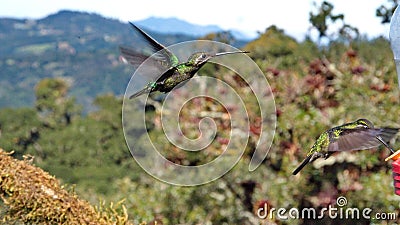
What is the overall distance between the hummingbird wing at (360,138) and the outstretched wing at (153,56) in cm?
53

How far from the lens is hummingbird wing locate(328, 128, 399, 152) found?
1.84m

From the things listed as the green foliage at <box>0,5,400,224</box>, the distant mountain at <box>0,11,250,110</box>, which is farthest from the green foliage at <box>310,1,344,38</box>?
the distant mountain at <box>0,11,250,110</box>

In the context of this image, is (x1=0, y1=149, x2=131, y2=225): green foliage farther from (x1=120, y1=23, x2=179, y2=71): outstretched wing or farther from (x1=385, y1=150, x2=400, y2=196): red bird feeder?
(x1=385, y1=150, x2=400, y2=196): red bird feeder

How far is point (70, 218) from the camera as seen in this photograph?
Result: 2.03 metres

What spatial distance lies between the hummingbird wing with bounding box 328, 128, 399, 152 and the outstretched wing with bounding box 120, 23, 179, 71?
526 millimetres

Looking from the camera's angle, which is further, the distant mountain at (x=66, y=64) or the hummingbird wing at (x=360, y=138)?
the distant mountain at (x=66, y=64)

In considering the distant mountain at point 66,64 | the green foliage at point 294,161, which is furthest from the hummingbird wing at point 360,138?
the distant mountain at point 66,64

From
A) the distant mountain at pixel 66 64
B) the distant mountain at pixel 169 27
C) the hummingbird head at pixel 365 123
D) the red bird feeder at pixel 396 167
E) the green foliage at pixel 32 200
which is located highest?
the hummingbird head at pixel 365 123

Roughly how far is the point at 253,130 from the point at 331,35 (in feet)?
21.8

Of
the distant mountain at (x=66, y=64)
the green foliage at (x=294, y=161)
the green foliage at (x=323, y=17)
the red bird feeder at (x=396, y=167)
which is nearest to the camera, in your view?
the red bird feeder at (x=396, y=167)

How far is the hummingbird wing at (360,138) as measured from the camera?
1.84m

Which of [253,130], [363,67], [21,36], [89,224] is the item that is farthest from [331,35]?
[21,36]

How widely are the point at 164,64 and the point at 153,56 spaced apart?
0.04 meters

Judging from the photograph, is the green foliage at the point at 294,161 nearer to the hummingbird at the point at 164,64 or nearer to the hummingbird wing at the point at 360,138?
the hummingbird at the point at 164,64
